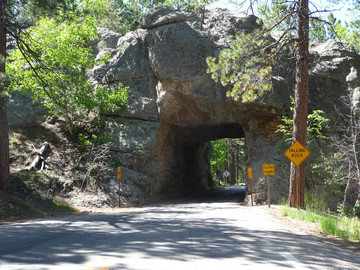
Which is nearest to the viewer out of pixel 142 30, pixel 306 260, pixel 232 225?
pixel 306 260

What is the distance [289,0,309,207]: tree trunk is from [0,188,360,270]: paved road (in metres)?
5.44

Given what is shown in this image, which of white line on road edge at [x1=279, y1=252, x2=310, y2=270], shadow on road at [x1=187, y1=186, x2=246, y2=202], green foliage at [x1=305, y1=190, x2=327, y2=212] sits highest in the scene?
green foliage at [x1=305, y1=190, x2=327, y2=212]

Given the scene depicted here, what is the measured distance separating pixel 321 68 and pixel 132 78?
11.3m

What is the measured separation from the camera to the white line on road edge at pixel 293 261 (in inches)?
195

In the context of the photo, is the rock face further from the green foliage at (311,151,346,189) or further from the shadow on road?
the shadow on road

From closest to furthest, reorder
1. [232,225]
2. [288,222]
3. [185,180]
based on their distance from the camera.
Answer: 1. [232,225]
2. [288,222]
3. [185,180]

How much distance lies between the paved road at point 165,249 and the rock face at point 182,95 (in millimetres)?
10849

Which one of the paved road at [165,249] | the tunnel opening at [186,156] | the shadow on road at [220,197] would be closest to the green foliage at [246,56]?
the paved road at [165,249]

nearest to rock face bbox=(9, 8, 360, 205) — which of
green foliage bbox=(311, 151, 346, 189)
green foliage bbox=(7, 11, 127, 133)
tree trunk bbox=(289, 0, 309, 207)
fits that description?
green foliage bbox=(311, 151, 346, 189)

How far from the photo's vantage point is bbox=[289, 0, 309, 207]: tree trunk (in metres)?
13.8

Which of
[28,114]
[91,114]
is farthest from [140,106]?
[28,114]

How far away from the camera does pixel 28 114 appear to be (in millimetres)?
21797

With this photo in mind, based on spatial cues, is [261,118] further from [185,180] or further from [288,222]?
[288,222]

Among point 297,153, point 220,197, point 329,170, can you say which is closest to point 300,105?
point 297,153
